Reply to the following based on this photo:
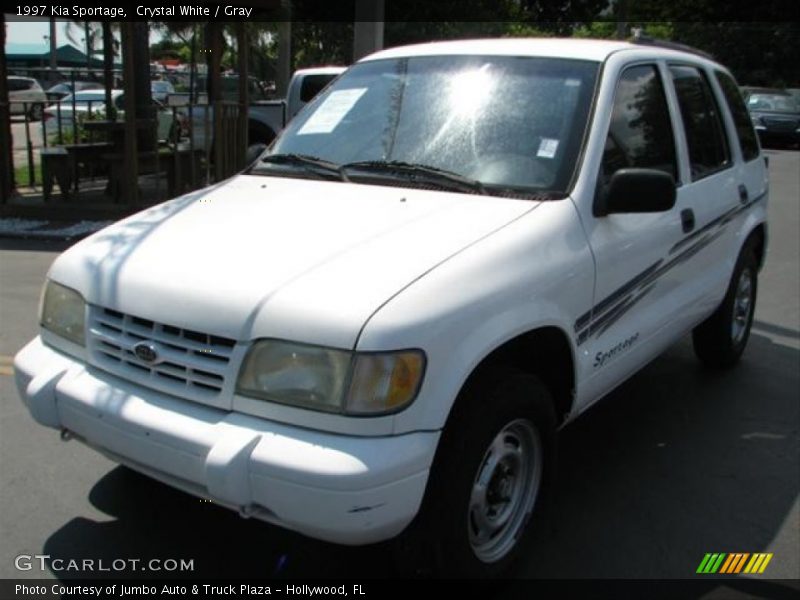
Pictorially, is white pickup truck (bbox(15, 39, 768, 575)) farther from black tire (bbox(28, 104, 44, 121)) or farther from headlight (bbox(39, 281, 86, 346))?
black tire (bbox(28, 104, 44, 121))

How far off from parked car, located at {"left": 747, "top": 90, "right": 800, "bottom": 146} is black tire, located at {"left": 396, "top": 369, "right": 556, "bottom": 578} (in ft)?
75.1

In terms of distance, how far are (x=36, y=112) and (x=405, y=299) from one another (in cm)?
1496

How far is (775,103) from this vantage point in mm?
24969

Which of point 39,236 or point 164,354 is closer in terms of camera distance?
point 164,354

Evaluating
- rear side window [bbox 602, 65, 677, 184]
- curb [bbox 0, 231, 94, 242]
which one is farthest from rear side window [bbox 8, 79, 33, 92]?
rear side window [bbox 602, 65, 677, 184]

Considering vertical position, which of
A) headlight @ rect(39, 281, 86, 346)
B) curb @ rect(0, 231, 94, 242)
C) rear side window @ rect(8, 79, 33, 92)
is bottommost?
curb @ rect(0, 231, 94, 242)

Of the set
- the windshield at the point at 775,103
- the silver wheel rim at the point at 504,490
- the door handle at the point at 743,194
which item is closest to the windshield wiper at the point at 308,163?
the silver wheel rim at the point at 504,490

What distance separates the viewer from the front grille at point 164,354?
2506 millimetres

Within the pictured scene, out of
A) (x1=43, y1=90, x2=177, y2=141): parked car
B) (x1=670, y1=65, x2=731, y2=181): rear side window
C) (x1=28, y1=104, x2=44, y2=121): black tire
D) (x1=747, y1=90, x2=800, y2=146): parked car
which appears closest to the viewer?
(x1=670, y1=65, x2=731, y2=181): rear side window

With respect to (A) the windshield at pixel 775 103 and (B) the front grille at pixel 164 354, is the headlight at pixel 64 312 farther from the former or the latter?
(A) the windshield at pixel 775 103

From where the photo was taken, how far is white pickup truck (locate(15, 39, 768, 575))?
2.36 meters

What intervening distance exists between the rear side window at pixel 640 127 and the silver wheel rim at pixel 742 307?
1545 millimetres

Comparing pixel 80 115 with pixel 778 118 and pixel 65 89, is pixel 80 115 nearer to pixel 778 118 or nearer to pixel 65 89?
pixel 65 89

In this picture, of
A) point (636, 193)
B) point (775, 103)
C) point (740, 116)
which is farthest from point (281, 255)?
point (775, 103)
